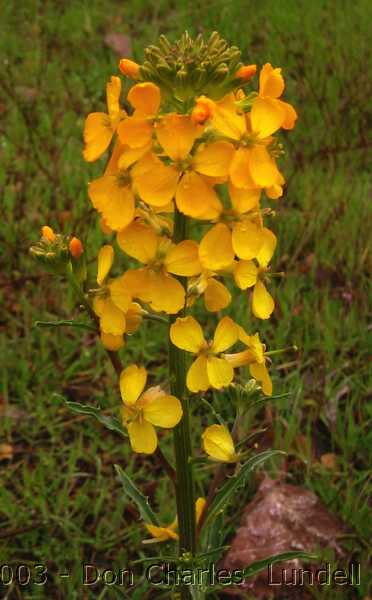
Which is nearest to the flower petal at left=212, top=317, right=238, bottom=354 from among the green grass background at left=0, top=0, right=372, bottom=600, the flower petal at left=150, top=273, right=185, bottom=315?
the flower petal at left=150, top=273, right=185, bottom=315

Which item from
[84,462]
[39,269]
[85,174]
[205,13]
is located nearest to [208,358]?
[84,462]

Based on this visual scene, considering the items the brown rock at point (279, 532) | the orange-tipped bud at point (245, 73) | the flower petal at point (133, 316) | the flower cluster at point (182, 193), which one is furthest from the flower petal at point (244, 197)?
the brown rock at point (279, 532)

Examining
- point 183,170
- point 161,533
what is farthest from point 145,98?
point 161,533

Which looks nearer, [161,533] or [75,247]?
[75,247]

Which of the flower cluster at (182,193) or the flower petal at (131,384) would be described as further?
the flower petal at (131,384)

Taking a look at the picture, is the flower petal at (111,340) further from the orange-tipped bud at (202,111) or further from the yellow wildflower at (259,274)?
the orange-tipped bud at (202,111)

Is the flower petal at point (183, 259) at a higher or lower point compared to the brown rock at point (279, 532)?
higher

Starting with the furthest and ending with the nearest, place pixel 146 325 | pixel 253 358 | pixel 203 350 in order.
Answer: pixel 146 325
pixel 253 358
pixel 203 350

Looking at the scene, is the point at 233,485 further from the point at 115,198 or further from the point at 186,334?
the point at 115,198
